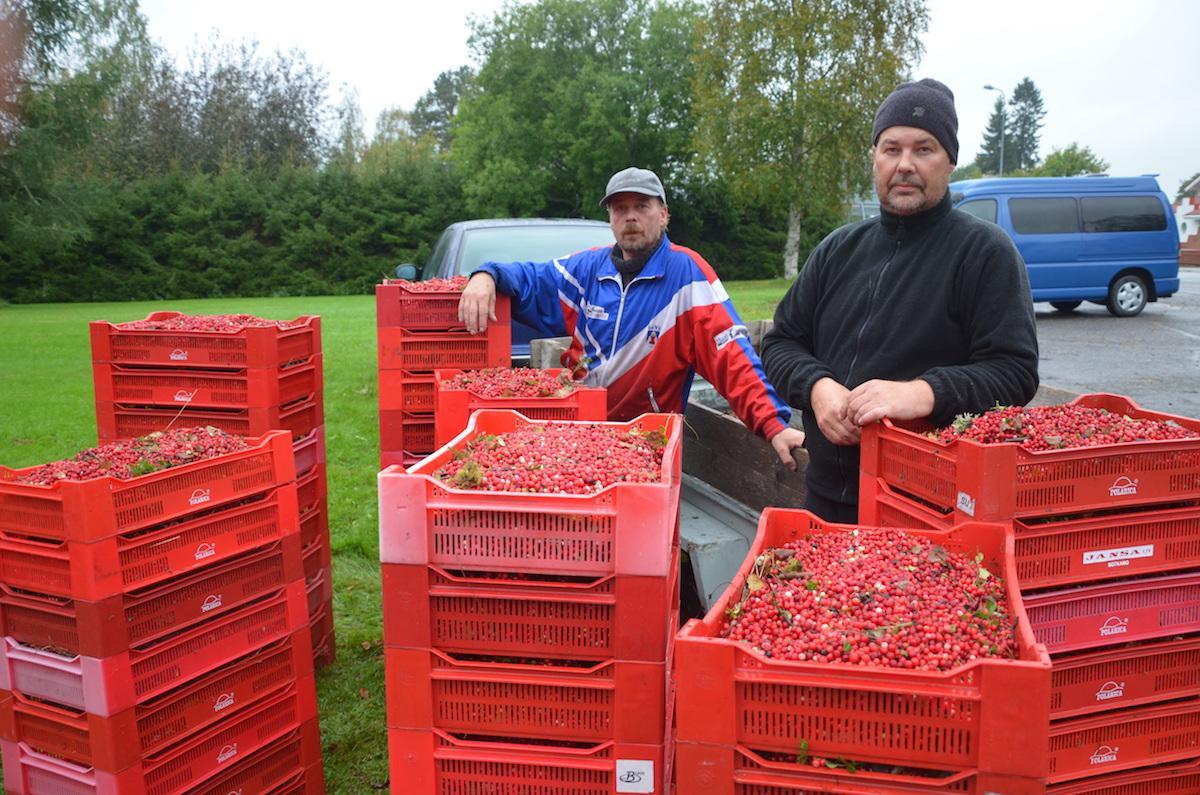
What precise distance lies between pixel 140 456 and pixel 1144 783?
2.95 m

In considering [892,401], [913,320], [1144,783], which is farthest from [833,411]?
[1144,783]

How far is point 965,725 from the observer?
1.61 m

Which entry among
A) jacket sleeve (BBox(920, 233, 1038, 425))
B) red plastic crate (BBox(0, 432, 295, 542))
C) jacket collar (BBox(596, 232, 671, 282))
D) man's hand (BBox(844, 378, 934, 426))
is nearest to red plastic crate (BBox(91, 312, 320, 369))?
red plastic crate (BBox(0, 432, 295, 542))

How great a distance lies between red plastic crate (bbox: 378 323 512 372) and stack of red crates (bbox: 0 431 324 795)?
1.25 m

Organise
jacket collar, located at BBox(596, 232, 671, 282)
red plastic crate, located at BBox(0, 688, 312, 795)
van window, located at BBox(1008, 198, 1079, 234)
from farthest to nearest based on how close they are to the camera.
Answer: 1. van window, located at BBox(1008, 198, 1079, 234)
2. jacket collar, located at BBox(596, 232, 671, 282)
3. red plastic crate, located at BBox(0, 688, 312, 795)

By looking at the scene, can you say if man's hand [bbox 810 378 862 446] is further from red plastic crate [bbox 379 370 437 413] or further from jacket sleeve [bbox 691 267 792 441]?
red plastic crate [bbox 379 370 437 413]

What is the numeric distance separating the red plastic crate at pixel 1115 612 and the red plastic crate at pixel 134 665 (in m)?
2.37

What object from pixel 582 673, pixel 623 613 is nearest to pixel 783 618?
pixel 623 613

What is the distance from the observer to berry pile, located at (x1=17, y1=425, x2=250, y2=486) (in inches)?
110

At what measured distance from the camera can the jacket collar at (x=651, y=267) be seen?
4133 millimetres

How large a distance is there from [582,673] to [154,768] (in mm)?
1544

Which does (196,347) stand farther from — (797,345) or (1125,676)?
(1125,676)

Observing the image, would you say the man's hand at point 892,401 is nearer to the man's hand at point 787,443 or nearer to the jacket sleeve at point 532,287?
the man's hand at point 787,443

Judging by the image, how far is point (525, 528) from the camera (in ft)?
6.81
